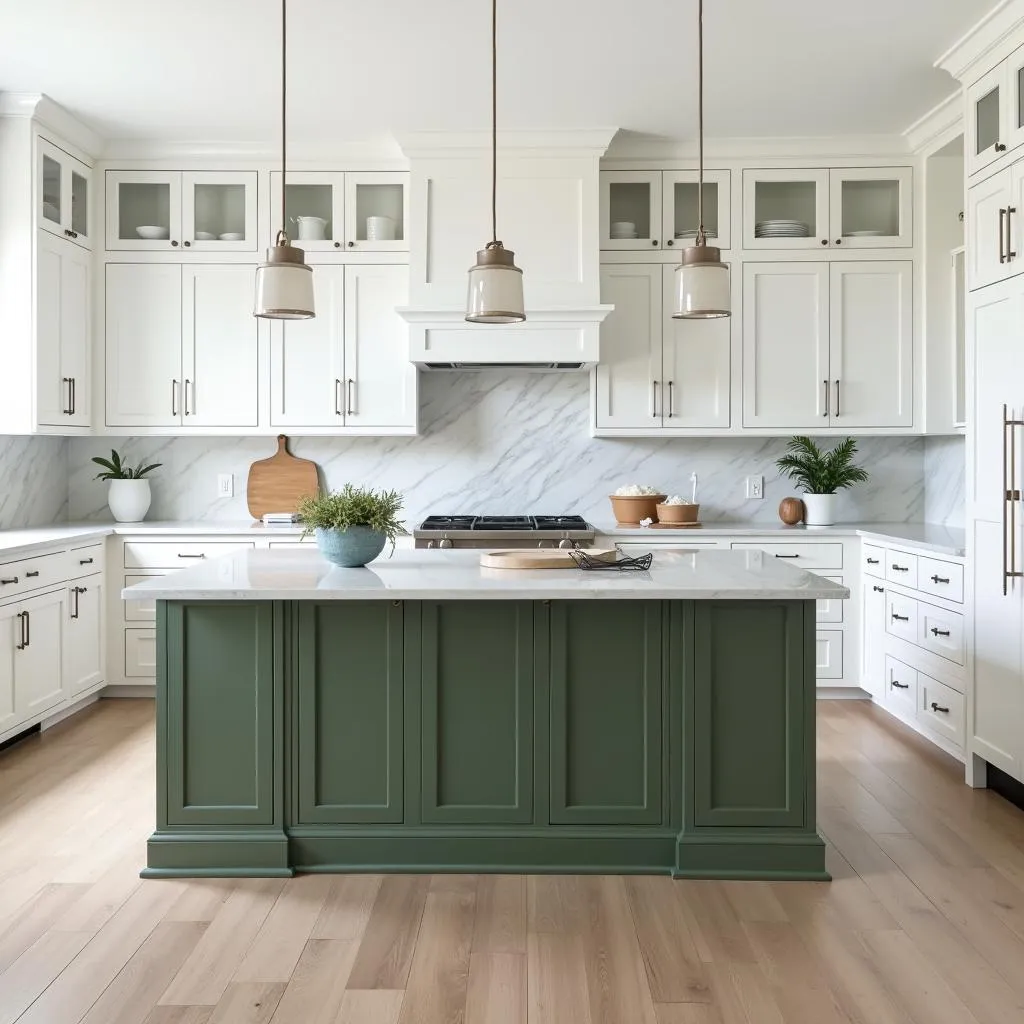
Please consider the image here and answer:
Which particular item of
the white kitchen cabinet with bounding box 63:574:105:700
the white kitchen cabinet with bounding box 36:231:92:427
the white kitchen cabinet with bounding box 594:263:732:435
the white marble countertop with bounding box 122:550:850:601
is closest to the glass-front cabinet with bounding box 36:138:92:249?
the white kitchen cabinet with bounding box 36:231:92:427

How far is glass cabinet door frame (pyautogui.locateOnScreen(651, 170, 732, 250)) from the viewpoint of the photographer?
5070 mm

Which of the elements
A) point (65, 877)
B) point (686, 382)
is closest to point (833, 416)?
point (686, 382)

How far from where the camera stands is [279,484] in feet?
17.9

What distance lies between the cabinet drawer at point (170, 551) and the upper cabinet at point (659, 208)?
244 cm

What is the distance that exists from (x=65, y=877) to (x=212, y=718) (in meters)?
0.62

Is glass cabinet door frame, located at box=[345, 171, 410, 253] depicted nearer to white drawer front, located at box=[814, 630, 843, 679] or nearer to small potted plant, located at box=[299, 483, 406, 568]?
small potted plant, located at box=[299, 483, 406, 568]

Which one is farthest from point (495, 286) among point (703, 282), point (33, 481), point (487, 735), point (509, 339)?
point (33, 481)

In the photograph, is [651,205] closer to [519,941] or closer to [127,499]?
[127,499]

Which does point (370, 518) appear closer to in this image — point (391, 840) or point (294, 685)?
point (294, 685)

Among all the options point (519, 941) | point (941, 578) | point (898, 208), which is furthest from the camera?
point (898, 208)

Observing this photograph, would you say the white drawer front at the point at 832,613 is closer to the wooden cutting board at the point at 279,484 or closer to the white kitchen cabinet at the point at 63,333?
the wooden cutting board at the point at 279,484

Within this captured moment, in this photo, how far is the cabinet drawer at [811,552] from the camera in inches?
195

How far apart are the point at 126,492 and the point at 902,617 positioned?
12.7ft

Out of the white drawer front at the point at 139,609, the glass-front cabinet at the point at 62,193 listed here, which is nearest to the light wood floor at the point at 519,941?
the white drawer front at the point at 139,609
